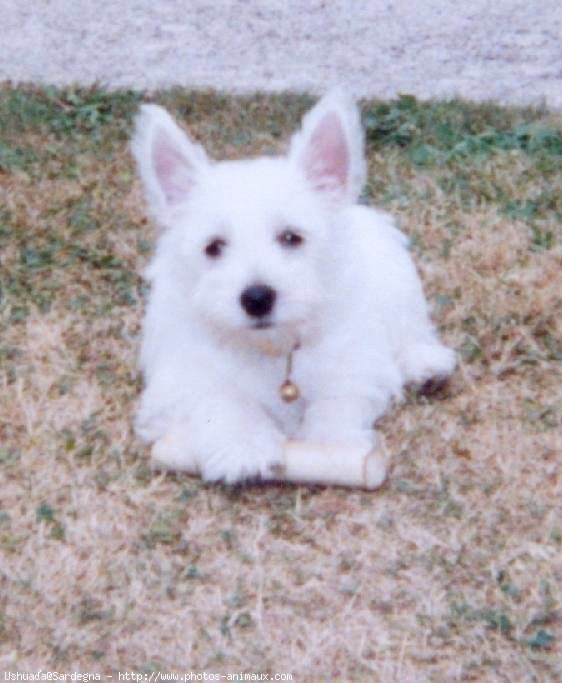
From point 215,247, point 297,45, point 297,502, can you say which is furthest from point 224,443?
point 297,45

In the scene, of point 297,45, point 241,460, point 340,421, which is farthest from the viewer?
point 297,45

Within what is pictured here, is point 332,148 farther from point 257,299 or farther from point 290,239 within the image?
point 257,299

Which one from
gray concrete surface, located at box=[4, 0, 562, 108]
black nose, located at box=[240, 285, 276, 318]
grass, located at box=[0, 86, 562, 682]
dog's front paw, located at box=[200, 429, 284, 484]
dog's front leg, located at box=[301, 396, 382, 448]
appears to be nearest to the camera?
grass, located at box=[0, 86, 562, 682]

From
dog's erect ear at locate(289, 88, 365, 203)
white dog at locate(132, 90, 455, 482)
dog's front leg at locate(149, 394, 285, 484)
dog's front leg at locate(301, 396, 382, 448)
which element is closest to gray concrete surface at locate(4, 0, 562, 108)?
white dog at locate(132, 90, 455, 482)

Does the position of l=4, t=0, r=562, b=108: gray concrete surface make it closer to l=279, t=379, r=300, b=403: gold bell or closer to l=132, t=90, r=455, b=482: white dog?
l=132, t=90, r=455, b=482: white dog

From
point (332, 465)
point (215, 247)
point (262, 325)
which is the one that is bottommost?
point (332, 465)

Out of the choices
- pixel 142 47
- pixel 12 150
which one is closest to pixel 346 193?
pixel 12 150
